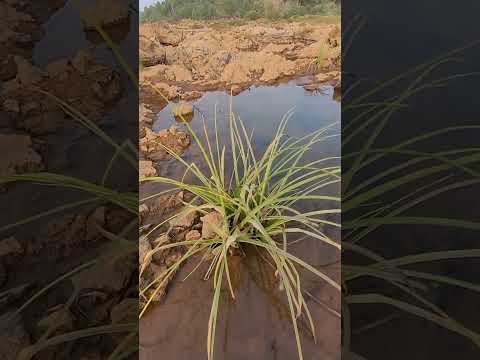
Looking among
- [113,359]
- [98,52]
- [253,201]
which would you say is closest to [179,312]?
[113,359]

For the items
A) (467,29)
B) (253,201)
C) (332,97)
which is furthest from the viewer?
(332,97)

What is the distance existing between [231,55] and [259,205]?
667 mm

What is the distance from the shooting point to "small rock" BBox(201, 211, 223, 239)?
64 centimetres

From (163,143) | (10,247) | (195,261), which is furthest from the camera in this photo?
(163,143)

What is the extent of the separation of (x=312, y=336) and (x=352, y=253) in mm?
127

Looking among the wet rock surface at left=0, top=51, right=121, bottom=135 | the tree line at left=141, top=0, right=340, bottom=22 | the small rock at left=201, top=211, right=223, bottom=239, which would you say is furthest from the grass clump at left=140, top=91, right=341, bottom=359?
the tree line at left=141, top=0, right=340, bottom=22

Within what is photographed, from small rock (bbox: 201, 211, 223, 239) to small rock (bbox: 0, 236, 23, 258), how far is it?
0.27 m

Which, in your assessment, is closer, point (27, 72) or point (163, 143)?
point (27, 72)

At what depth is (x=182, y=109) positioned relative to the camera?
33.5 inches

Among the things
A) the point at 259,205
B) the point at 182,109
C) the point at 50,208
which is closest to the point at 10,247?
the point at 50,208

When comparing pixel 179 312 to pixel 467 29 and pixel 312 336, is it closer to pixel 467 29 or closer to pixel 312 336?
pixel 312 336

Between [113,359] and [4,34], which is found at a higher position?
[4,34]

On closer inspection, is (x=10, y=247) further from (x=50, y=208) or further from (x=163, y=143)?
(x=163, y=143)

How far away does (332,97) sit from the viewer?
89 cm
